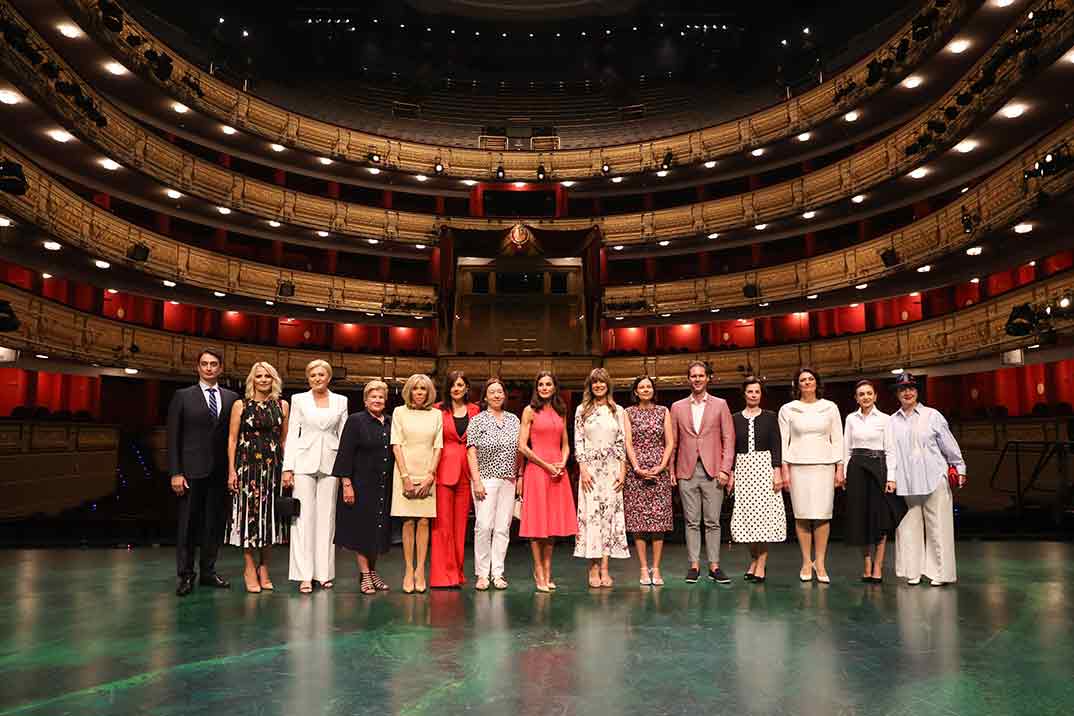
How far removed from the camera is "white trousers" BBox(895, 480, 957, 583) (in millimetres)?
5590

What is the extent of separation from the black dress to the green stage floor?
0.41 metres

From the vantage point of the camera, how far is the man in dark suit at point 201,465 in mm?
5160

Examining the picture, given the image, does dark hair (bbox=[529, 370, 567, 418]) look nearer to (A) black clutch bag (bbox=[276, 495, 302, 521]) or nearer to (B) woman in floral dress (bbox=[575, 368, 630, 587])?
(B) woman in floral dress (bbox=[575, 368, 630, 587])

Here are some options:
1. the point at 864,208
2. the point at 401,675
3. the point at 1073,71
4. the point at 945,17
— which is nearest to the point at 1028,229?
the point at 1073,71

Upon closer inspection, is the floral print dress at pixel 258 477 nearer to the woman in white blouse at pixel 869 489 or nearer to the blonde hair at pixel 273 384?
the blonde hair at pixel 273 384

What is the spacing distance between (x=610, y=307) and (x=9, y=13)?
17332mm

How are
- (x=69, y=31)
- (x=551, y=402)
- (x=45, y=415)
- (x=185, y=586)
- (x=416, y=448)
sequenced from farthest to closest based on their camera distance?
1. (x=69, y=31)
2. (x=45, y=415)
3. (x=551, y=402)
4. (x=416, y=448)
5. (x=185, y=586)

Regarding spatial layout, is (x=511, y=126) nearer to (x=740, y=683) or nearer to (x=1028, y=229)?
(x=1028, y=229)

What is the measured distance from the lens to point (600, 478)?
18.1 feet

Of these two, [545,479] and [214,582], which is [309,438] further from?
[545,479]

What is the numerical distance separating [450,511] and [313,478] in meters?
1.07

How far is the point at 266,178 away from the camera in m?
24.2

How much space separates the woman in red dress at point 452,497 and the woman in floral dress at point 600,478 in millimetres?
913

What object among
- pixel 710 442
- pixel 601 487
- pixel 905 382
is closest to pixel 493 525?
pixel 601 487
